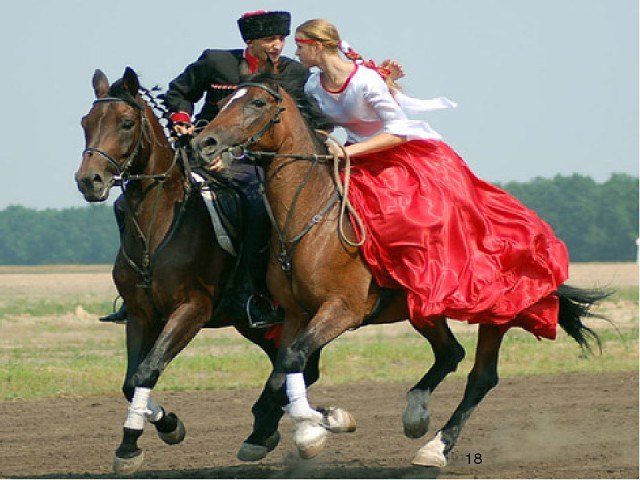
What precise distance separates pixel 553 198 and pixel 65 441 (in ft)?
337

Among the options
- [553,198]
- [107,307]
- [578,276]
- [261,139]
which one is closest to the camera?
[261,139]

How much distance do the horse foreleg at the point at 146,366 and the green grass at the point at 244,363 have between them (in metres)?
5.69

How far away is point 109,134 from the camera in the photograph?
25.6 ft

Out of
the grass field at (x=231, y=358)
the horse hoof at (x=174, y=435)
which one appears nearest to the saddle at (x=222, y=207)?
the horse hoof at (x=174, y=435)

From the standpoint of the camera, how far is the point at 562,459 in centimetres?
979

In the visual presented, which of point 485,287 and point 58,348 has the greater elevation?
point 485,287

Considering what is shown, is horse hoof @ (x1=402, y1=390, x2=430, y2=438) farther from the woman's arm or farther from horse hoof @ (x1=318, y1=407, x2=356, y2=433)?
the woman's arm

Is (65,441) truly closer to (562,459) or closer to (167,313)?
(167,313)

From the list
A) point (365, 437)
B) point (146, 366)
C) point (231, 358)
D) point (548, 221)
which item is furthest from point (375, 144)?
point (548, 221)

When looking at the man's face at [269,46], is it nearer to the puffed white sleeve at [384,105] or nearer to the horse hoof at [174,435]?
the puffed white sleeve at [384,105]

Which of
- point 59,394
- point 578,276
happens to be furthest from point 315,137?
point 578,276

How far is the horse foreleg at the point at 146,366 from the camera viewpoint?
7980 millimetres

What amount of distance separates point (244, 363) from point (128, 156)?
9377 millimetres

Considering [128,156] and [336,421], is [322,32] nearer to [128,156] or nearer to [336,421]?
[128,156]
